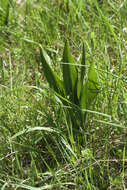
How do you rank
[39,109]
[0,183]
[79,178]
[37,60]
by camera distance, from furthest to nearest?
[37,60]
[39,109]
[0,183]
[79,178]

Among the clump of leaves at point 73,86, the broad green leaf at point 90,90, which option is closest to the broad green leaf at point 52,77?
the clump of leaves at point 73,86

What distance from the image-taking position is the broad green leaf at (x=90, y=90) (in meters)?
1.31

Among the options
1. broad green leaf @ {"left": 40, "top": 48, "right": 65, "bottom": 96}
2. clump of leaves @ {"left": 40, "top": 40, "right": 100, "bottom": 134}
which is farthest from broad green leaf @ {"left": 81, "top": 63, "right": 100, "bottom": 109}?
broad green leaf @ {"left": 40, "top": 48, "right": 65, "bottom": 96}

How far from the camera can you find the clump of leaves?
1.34 m

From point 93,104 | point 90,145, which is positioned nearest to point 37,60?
point 93,104

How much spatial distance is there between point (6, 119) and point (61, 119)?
0.88ft

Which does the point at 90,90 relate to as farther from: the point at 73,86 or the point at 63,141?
the point at 63,141

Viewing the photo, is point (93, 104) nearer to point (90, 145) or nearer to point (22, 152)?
point (90, 145)

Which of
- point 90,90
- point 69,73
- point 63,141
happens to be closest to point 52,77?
point 69,73

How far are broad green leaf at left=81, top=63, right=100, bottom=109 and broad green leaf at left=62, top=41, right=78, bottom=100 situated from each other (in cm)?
7

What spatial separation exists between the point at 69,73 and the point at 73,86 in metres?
0.07

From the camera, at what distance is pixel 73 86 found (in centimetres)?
139

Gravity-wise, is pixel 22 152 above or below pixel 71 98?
below

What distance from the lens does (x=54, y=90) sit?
1.40m
